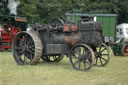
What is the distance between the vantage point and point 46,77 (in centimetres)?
Result: 636

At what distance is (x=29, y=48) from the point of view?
8.70 meters

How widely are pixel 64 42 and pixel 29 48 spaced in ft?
4.29

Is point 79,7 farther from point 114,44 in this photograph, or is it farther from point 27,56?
point 27,56

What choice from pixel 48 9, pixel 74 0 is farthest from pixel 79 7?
pixel 48 9

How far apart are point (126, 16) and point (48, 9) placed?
11.3 m

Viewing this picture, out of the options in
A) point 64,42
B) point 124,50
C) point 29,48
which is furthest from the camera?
point 124,50

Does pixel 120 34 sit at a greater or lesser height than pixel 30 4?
lesser

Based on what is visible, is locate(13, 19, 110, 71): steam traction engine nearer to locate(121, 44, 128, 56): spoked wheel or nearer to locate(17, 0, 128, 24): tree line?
locate(121, 44, 128, 56): spoked wheel

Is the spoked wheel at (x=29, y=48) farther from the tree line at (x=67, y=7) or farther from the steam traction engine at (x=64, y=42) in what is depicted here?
the tree line at (x=67, y=7)

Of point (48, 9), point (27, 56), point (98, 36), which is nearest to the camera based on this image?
point (98, 36)

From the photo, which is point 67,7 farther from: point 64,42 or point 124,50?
point 64,42

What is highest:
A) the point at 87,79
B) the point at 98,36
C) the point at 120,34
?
the point at 98,36

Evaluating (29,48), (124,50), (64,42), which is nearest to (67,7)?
(124,50)

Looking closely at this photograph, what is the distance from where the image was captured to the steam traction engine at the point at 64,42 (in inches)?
304
